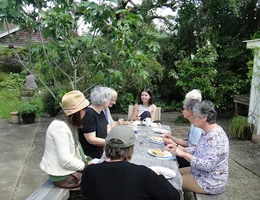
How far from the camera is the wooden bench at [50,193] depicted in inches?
86.9

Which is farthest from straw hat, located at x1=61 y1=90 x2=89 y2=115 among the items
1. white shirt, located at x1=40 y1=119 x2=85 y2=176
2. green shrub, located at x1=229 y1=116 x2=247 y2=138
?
green shrub, located at x1=229 y1=116 x2=247 y2=138

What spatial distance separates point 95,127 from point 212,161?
54.5 inches

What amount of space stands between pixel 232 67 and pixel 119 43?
23.5 feet

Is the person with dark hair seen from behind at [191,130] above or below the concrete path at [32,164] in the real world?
above

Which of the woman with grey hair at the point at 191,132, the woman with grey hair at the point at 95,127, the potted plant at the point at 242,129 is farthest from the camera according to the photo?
the potted plant at the point at 242,129

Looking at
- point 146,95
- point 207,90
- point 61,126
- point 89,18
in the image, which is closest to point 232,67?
point 207,90

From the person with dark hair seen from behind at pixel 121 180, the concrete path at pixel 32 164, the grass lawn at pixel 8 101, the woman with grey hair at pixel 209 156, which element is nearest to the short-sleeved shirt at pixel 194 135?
the woman with grey hair at pixel 209 156

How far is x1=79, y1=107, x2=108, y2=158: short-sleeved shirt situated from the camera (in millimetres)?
3055

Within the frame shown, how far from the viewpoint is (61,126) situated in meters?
2.26

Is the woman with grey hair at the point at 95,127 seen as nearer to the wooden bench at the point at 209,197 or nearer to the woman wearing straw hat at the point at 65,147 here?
the woman wearing straw hat at the point at 65,147

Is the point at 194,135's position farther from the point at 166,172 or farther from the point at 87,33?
the point at 87,33

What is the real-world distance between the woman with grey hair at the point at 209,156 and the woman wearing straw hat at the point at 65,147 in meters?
1.03

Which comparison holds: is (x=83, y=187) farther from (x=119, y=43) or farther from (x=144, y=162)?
(x=119, y=43)

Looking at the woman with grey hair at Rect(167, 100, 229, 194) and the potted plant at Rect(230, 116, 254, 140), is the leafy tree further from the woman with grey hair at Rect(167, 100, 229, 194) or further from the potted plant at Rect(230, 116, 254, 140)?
the potted plant at Rect(230, 116, 254, 140)
